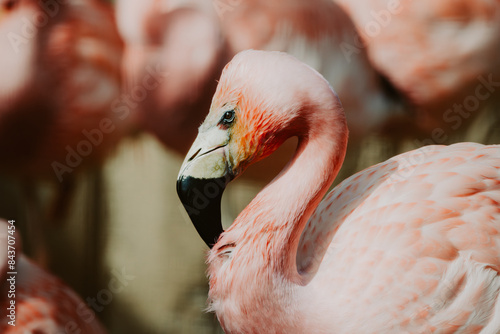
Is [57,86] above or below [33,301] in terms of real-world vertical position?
above

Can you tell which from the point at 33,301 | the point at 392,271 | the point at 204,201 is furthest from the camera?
the point at 33,301

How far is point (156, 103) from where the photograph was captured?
1358 millimetres

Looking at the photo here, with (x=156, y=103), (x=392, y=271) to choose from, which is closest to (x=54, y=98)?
(x=156, y=103)

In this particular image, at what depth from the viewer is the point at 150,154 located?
1.37m

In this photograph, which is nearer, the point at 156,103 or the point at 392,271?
the point at 392,271

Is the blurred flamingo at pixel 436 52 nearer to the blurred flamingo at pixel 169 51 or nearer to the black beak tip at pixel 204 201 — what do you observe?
the blurred flamingo at pixel 169 51

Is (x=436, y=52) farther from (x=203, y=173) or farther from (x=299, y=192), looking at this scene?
(x=203, y=173)

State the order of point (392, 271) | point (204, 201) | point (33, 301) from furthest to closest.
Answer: point (33, 301), point (204, 201), point (392, 271)

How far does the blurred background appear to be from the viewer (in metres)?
1.33

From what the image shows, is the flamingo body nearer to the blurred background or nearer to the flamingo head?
the flamingo head

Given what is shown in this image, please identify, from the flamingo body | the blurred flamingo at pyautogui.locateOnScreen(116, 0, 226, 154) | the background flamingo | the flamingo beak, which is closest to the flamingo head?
the flamingo beak

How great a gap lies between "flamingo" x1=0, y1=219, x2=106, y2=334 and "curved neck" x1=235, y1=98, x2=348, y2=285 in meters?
0.59

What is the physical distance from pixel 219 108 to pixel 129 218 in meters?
0.48

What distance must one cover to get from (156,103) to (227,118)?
1.18ft
